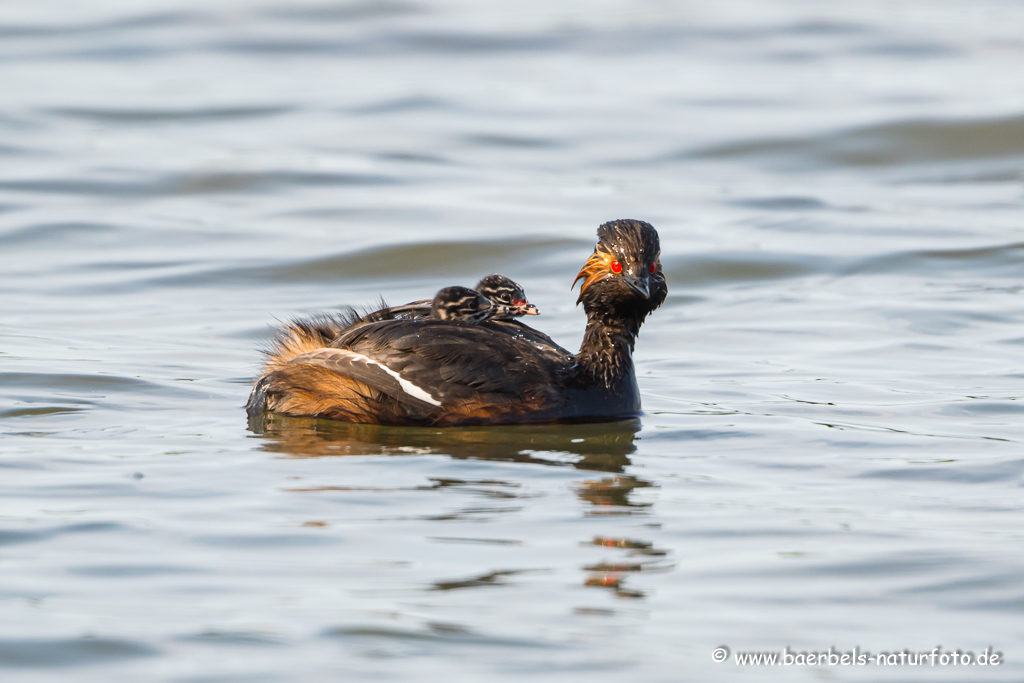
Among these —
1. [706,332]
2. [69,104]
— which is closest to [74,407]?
[706,332]

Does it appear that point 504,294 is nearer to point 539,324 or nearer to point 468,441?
point 468,441

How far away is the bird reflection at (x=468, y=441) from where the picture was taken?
773 cm

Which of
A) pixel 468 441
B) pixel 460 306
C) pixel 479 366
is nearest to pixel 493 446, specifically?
pixel 468 441

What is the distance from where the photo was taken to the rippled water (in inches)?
212

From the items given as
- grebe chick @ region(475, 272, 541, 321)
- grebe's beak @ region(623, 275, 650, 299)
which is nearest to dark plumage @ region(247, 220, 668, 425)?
grebe's beak @ region(623, 275, 650, 299)

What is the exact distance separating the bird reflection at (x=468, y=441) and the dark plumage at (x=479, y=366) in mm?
66

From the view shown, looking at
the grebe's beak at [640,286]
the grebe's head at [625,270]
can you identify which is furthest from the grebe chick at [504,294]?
the grebe's beak at [640,286]

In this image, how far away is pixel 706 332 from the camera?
1175 centimetres

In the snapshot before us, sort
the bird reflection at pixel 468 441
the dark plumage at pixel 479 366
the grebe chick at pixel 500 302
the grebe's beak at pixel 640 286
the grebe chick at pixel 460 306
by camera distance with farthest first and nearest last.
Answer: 1. the grebe chick at pixel 500 302
2. the grebe chick at pixel 460 306
3. the grebe's beak at pixel 640 286
4. the dark plumage at pixel 479 366
5. the bird reflection at pixel 468 441

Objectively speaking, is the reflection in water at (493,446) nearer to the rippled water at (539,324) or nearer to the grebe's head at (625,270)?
the rippled water at (539,324)

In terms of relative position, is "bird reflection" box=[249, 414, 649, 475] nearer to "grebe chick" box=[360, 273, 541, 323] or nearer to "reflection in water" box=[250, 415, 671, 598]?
"reflection in water" box=[250, 415, 671, 598]

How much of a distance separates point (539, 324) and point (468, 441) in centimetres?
418

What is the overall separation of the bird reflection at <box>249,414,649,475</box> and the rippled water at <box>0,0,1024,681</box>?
4cm

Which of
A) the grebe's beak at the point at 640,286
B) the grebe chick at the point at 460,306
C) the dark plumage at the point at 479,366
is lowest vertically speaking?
the dark plumage at the point at 479,366
